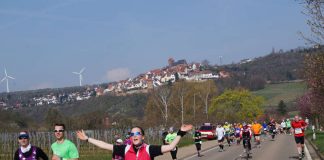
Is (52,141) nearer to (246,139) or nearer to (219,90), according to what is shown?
(246,139)

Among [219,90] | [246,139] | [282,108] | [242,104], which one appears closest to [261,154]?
[246,139]

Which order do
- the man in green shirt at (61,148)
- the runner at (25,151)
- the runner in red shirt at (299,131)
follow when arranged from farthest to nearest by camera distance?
the runner in red shirt at (299,131) < the man in green shirt at (61,148) < the runner at (25,151)

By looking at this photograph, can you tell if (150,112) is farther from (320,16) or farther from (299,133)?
(320,16)

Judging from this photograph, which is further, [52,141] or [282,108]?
[282,108]

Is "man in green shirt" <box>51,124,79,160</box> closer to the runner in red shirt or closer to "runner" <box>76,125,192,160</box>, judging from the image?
"runner" <box>76,125,192,160</box>

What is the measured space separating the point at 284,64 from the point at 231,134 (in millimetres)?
155456

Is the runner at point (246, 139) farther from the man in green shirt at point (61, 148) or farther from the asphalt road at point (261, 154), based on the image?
the man in green shirt at point (61, 148)

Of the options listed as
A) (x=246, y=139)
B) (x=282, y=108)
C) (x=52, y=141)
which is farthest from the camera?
(x=282, y=108)

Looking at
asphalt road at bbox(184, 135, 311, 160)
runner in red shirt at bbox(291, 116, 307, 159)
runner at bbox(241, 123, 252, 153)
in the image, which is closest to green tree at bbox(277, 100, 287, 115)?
asphalt road at bbox(184, 135, 311, 160)

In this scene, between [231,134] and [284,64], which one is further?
[284,64]

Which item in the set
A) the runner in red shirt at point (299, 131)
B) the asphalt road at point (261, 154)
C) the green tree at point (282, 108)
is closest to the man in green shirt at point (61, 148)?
the runner in red shirt at point (299, 131)

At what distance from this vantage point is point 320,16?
16.8 m

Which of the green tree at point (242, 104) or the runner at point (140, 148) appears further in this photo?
the green tree at point (242, 104)

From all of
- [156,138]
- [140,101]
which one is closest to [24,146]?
[156,138]
